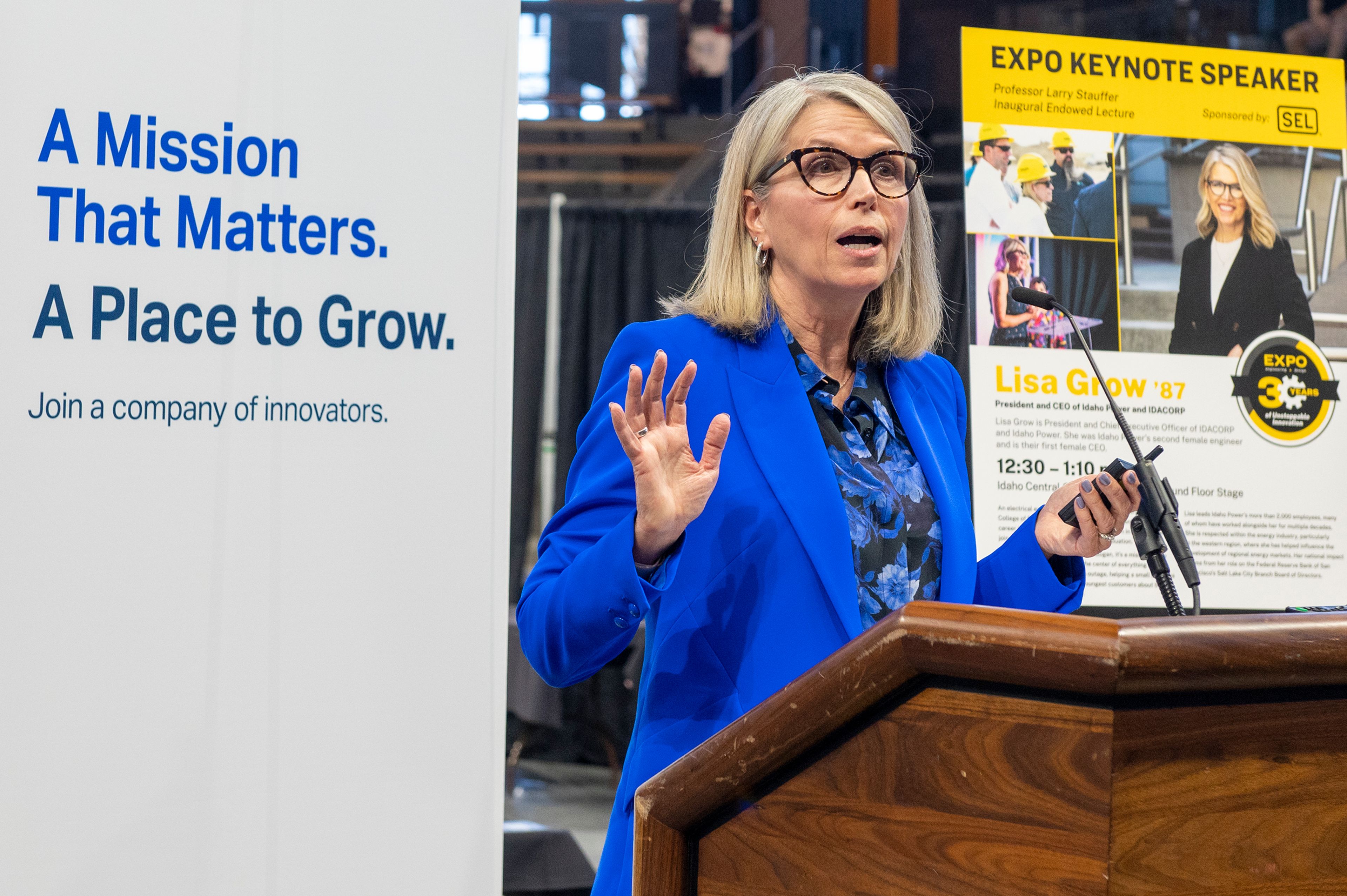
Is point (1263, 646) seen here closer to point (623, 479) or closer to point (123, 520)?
point (623, 479)

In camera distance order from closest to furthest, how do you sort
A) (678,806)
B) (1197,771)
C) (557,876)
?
(1197,771), (678,806), (557,876)

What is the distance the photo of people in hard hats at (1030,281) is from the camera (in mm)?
2664

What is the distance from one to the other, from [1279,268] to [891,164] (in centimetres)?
170

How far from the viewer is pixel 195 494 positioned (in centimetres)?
149

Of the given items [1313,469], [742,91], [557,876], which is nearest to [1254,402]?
[1313,469]

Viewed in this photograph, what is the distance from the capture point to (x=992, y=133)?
2.68 metres

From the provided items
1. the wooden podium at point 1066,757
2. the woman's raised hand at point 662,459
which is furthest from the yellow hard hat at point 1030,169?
the wooden podium at point 1066,757

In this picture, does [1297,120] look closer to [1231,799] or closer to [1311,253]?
[1311,253]

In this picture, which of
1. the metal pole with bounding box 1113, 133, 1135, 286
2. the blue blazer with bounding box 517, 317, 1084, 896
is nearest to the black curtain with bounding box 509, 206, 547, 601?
the metal pole with bounding box 1113, 133, 1135, 286

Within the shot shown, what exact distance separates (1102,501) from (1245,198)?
1.74 m

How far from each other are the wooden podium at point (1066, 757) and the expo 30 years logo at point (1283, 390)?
2.31 meters


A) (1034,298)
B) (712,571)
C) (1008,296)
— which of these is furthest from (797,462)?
(1008,296)

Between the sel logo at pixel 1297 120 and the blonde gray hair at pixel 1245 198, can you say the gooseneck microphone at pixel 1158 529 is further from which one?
the sel logo at pixel 1297 120

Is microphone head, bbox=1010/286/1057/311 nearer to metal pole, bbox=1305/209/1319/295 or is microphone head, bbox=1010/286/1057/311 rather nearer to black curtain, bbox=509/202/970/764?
metal pole, bbox=1305/209/1319/295
